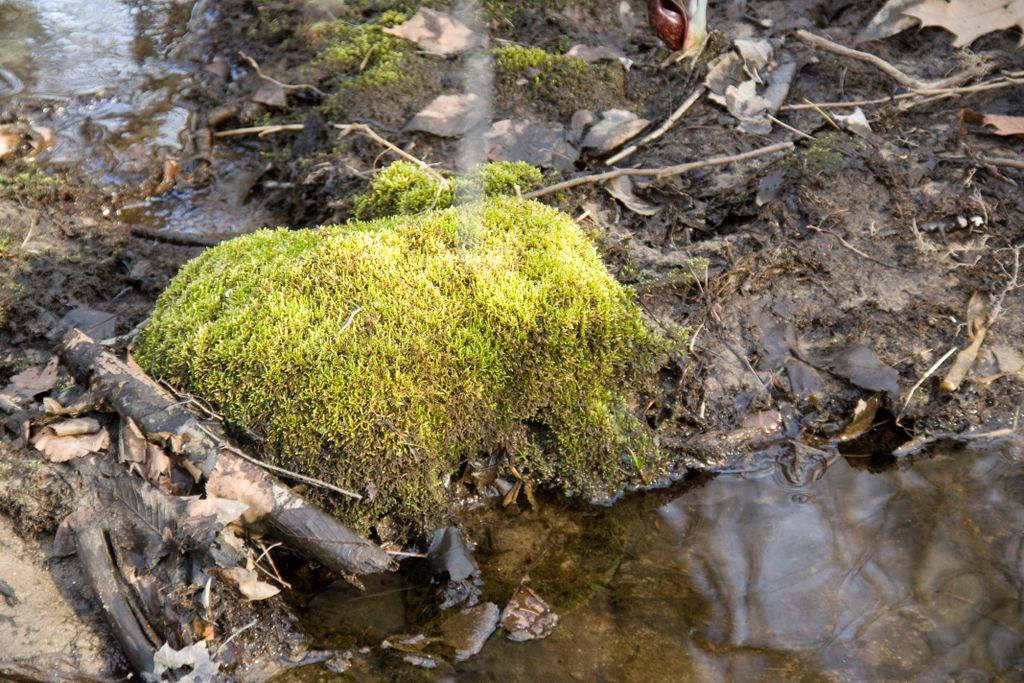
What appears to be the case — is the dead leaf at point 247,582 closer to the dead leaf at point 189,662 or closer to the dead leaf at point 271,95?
the dead leaf at point 189,662

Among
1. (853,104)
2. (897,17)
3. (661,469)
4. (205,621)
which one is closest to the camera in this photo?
(205,621)

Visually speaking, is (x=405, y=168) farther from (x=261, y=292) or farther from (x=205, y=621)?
(x=205, y=621)

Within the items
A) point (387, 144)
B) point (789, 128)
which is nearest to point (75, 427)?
point (387, 144)

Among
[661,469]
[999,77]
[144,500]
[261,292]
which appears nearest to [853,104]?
[999,77]

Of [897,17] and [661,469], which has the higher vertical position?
[897,17]

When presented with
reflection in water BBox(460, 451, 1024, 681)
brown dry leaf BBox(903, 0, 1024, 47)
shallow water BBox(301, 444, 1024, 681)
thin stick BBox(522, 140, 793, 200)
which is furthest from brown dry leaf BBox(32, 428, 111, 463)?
brown dry leaf BBox(903, 0, 1024, 47)

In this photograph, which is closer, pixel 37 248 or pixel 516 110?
pixel 37 248

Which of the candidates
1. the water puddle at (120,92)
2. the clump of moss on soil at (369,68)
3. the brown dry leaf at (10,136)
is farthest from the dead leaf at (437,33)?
the brown dry leaf at (10,136)

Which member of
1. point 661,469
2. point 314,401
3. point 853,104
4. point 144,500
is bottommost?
point 661,469
